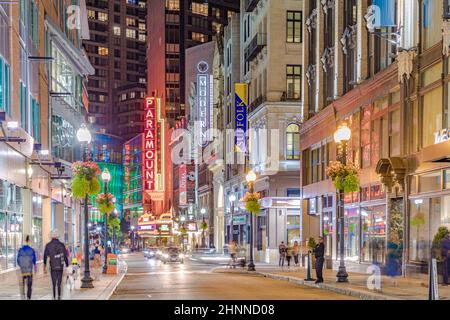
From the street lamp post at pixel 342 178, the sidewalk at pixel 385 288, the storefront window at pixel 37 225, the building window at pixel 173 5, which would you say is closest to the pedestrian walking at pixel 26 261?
the sidewalk at pixel 385 288

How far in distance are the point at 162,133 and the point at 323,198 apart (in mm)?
82396

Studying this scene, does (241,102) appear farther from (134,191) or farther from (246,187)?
(134,191)

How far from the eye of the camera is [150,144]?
133625 millimetres

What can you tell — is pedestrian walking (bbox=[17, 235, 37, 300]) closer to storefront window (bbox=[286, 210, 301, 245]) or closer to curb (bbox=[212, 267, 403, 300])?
curb (bbox=[212, 267, 403, 300])

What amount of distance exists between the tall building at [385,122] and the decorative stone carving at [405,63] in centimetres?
4

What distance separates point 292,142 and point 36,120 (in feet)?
91.4

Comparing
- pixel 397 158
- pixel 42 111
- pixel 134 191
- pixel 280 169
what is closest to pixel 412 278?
pixel 397 158

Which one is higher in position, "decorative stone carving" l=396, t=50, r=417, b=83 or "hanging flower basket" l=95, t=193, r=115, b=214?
"decorative stone carving" l=396, t=50, r=417, b=83

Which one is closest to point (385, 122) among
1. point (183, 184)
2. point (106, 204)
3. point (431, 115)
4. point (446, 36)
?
point (431, 115)

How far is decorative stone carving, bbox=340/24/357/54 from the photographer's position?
4469 centimetres

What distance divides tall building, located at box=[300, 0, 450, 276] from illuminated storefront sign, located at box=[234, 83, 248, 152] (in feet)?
70.8

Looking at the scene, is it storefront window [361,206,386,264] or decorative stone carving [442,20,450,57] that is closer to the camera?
decorative stone carving [442,20,450,57]

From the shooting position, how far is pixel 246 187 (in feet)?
252

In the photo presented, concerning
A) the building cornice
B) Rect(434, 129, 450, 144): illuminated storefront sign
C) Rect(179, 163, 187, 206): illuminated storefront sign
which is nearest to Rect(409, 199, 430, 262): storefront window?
Rect(434, 129, 450, 144): illuminated storefront sign
